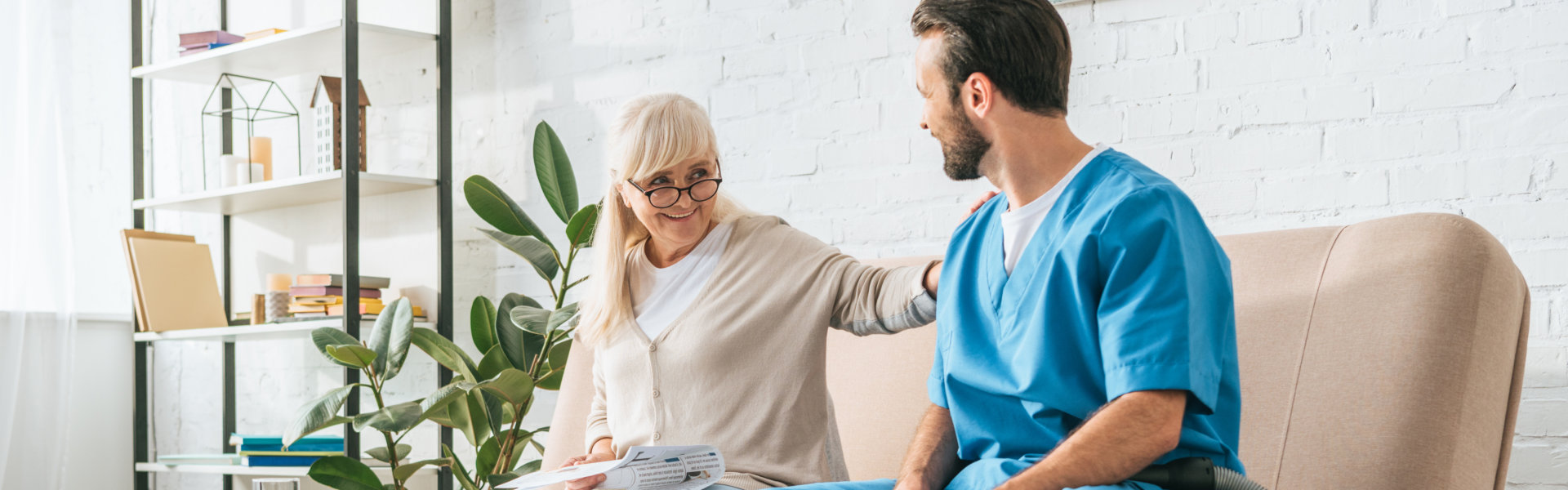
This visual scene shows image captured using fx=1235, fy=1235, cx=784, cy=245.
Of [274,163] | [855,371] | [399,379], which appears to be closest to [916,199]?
[855,371]

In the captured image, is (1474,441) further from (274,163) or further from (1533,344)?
(274,163)

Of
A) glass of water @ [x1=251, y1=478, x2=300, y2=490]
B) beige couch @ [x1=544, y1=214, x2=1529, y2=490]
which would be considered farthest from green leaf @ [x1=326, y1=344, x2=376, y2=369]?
beige couch @ [x1=544, y1=214, x2=1529, y2=490]

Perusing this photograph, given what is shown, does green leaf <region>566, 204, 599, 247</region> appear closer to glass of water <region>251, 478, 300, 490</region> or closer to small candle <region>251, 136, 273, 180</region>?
glass of water <region>251, 478, 300, 490</region>

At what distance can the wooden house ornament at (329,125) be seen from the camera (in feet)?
10.3

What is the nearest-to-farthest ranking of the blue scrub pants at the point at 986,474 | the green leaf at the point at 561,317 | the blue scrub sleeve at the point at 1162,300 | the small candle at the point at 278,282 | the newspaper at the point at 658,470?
the blue scrub sleeve at the point at 1162,300, the blue scrub pants at the point at 986,474, the newspaper at the point at 658,470, the green leaf at the point at 561,317, the small candle at the point at 278,282

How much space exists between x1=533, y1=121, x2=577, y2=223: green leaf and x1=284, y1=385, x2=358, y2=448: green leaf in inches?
25.3

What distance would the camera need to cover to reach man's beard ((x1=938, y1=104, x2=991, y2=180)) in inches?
53.7

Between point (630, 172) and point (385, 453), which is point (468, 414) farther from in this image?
point (630, 172)

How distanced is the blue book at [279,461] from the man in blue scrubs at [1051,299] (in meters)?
2.16

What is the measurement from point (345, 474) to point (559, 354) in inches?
21.1

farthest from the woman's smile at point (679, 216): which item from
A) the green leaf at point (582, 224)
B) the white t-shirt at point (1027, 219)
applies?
the green leaf at point (582, 224)

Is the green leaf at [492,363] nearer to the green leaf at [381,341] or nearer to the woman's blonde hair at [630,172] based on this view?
the green leaf at [381,341]

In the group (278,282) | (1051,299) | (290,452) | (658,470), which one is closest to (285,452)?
(290,452)

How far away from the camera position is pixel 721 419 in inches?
70.1
